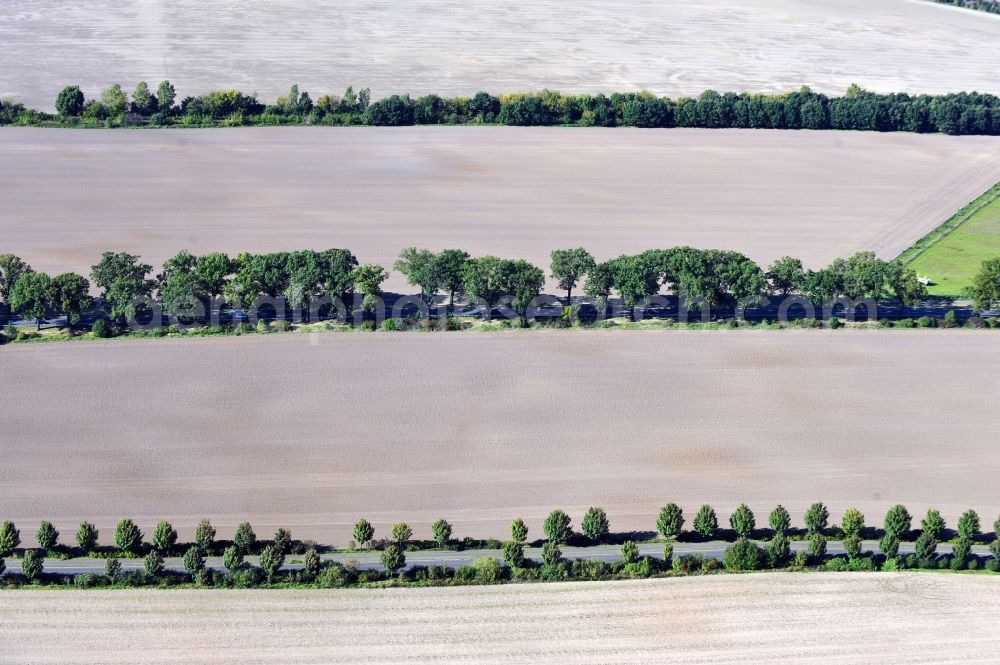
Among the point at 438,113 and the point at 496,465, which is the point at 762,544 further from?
the point at 438,113

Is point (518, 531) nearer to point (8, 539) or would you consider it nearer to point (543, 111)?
point (8, 539)

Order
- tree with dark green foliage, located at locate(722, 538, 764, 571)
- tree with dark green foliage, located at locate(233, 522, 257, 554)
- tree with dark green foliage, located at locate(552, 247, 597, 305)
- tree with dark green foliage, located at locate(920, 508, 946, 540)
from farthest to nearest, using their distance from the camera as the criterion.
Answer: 1. tree with dark green foliage, located at locate(552, 247, 597, 305)
2. tree with dark green foliage, located at locate(920, 508, 946, 540)
3. tree with dark green foliage, located at locate(233, 522, 257, 554)
4. tree with dark green foliage, located at locate(722, 538, 764, 571)

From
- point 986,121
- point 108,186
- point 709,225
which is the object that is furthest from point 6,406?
point 986,121

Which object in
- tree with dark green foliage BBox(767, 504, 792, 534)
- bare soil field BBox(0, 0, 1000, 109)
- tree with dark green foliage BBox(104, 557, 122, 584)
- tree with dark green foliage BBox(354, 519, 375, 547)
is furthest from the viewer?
bare soil field BBox(0, 0, 1000, 109)

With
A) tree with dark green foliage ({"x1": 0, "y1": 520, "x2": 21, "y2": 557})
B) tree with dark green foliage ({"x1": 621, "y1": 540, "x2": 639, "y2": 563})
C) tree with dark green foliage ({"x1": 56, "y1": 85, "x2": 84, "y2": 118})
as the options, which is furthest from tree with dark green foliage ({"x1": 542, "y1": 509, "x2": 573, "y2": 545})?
tree with dark green foliage ({"x1": 56, "y1": 85, "x2": 84, "y2": 118})

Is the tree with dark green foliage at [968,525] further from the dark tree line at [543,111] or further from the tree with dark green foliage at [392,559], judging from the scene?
the dark tree line at [543,111]

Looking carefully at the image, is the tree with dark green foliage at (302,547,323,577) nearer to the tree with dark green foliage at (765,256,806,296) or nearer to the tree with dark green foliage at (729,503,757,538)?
the tree with dark green foliage at (729,503,757,538)

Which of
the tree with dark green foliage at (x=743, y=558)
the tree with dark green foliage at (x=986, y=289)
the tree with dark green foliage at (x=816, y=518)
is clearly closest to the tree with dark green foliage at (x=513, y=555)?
the tree with dark green foliage at (x=743, y=558)
